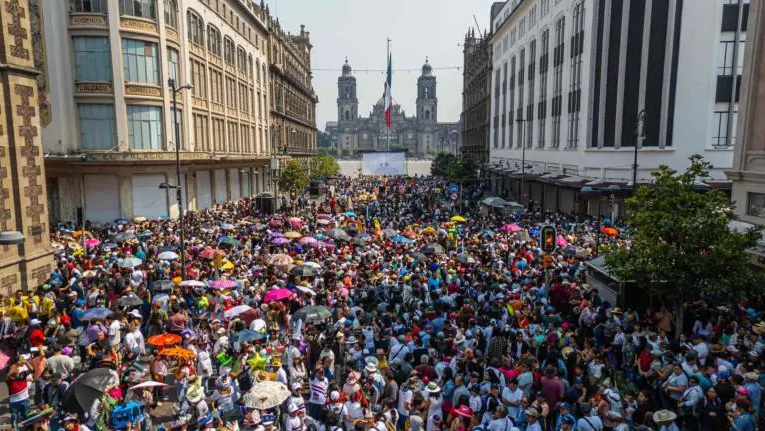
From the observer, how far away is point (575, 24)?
41.0 meters

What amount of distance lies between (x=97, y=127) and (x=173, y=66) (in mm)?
6587

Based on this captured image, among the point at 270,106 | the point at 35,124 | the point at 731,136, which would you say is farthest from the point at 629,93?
the point at 270,106

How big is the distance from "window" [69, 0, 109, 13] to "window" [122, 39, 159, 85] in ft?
6.69

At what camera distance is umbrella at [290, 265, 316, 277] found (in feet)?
58.3

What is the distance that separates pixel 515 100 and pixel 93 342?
54.0 m

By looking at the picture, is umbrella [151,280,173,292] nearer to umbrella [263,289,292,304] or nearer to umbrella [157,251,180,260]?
umbrella [263,289,292,304]

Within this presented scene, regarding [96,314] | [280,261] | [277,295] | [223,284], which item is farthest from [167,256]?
[96,314]

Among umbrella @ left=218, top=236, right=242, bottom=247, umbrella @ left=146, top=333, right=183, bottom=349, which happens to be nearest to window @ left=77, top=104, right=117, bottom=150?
umbrella @ left=218, top=236, right=242, bottom=247

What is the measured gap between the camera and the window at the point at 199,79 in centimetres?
4000

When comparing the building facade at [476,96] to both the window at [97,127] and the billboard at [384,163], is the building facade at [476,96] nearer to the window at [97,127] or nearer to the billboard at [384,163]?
the billboard at [384,163]

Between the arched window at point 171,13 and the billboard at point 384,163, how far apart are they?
61.5 ft

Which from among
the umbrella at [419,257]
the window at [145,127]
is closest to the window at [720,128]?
the umbrella at [419,257]

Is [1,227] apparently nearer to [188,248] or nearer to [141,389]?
[188,248]

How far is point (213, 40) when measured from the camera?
44.4 meters
